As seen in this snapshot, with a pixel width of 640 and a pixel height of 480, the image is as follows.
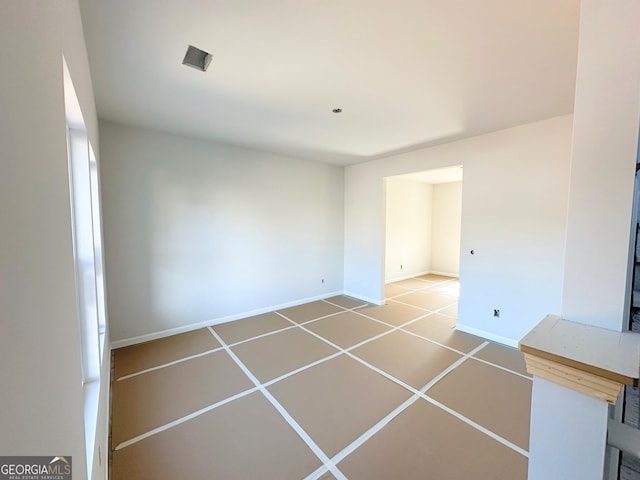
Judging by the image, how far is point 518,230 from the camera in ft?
10.2

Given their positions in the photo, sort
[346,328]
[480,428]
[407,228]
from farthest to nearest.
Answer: [407,228], [346,328], [480,428]

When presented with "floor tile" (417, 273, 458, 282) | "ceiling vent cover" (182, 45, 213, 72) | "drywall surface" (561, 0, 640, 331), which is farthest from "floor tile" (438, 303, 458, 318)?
"ceiling vent cover" (182, 45, 213, 72)

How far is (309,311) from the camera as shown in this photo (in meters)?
4.37

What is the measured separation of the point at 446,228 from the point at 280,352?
6.12 metres

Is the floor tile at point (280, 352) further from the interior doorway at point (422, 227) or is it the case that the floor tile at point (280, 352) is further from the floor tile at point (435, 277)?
the floor tile at point (435, 277)

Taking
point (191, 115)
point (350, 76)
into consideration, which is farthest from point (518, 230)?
point (191, 115)

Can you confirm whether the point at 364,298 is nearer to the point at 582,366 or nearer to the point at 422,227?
the point at 422,227

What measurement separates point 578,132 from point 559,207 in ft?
8.51

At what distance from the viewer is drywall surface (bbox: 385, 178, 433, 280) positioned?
21.6ft

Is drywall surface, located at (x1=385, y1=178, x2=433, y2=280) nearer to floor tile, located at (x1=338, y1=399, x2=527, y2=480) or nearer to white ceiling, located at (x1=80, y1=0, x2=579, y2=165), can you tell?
white ceiling, located at (x1=80, y1=0, x2=579, y2=165)

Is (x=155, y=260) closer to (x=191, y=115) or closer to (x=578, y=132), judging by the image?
(x=191, y=115)

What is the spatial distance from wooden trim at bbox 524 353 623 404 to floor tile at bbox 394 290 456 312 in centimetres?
400

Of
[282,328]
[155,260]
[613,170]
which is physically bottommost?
[282,328]

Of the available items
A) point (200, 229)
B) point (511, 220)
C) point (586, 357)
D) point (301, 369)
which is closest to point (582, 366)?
point (586, 357)
